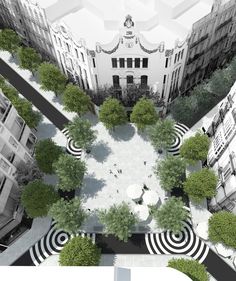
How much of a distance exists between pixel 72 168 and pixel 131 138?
16.5 m

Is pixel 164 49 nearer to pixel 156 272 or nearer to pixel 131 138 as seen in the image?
pixel 131 138

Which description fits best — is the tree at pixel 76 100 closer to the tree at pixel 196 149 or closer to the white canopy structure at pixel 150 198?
the tree at pixel 196 149

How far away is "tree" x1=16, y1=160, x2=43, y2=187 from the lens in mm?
58547

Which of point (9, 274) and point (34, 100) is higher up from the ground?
point (34, 100)

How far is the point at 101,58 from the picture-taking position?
59.7 metres

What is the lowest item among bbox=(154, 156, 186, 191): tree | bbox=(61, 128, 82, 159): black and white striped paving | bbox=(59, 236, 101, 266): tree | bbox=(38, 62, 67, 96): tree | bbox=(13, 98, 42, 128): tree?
bbox=(59, 236, 101, 266): tree

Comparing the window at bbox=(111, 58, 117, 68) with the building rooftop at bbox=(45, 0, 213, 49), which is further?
the building rooftop at bbox=(45, 0, 213, 49)

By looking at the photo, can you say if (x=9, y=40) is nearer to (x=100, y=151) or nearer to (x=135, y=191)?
(x=100, y=151)

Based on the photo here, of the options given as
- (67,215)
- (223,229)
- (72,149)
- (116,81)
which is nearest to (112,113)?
Result: (116,81)

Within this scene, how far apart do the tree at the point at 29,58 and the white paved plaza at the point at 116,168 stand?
22418mm

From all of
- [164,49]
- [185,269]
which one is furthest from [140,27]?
[185,269]

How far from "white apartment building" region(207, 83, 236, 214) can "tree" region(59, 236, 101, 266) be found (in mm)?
23452

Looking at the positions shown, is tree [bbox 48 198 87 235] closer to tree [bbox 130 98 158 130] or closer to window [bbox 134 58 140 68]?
tree [bbox 130 98 158 130]

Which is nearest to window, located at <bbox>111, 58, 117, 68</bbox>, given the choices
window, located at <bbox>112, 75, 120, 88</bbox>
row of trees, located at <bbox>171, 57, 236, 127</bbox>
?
window, located at <bbox>112, 75, 120, 88</bbox>
